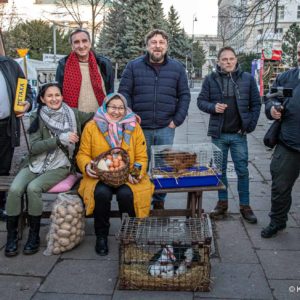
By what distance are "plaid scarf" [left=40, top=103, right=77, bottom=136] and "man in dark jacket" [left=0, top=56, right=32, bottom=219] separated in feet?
1.54

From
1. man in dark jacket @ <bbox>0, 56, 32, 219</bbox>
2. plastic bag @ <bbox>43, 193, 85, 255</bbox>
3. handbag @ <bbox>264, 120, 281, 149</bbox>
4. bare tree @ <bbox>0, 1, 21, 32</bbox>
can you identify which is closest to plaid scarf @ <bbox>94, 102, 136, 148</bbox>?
plastic bag @ <bbox>43, 193, 85, 255</bbox>

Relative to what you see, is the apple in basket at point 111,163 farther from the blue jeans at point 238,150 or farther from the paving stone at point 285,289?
the paving stone at point 285,289

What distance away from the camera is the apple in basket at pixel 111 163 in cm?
411

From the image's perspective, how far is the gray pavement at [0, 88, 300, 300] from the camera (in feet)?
11.3

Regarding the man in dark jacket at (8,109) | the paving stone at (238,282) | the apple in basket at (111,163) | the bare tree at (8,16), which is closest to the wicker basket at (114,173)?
the apple in basket at (111,163)

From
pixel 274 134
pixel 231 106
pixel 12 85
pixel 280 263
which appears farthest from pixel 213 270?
pixel 12 85

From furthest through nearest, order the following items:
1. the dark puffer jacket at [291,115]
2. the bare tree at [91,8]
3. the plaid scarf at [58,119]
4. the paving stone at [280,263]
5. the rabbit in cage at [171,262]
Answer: the bare tree at [91,8] < the plaid scarf at [58,119] < the dark puffer jacket at [291,115] < the paving stone at [280,263] < the rabbit in cage at [171,262]

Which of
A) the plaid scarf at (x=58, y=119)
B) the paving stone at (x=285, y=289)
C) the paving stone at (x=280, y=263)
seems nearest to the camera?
the paving stone at (x=285, y=289)

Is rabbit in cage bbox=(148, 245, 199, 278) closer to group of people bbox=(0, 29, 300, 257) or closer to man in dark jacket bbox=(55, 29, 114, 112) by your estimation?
group of people bbox=(0, 29, 300, 257)

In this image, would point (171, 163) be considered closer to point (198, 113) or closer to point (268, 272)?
point (268, 272)

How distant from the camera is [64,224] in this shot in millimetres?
4102

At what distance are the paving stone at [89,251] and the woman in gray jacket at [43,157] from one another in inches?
14.2

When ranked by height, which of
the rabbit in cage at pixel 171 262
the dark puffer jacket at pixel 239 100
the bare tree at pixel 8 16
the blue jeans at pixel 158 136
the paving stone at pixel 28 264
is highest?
the bare tree at pixel 8 16

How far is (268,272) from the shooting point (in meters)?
3.78
